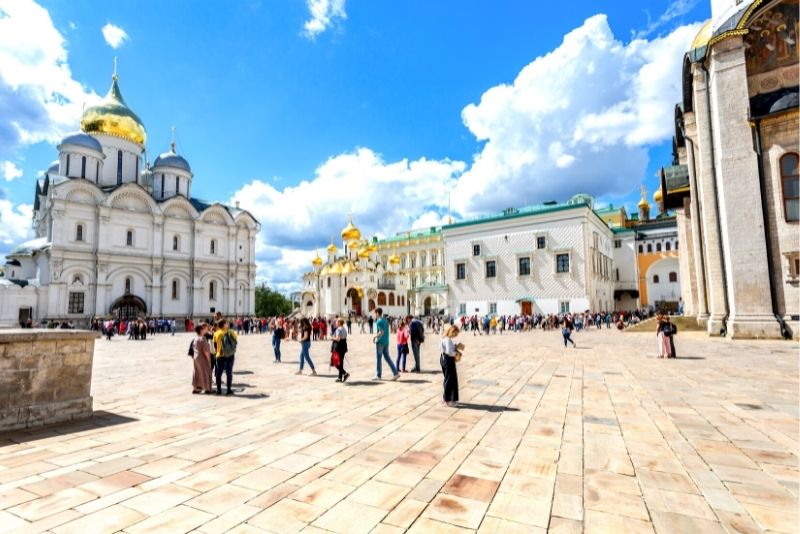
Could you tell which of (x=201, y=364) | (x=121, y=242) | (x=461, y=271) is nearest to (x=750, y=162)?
(x=201, y=364)

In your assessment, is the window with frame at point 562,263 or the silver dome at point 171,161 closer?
the window with frame at point 562,263

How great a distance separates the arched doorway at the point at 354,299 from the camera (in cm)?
5638

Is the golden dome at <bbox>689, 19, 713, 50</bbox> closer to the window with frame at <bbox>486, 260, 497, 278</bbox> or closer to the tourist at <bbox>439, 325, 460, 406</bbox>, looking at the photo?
the tourist at <bbox>439, 325, 460, 406</bbox>

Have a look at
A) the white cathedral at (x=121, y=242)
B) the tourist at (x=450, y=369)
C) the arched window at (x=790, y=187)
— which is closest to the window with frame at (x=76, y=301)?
the white cathedral at (x=121, y=242)

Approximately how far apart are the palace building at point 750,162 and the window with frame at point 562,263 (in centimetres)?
1812

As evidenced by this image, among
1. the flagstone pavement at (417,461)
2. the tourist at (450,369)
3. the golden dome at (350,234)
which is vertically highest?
the golden dome at (350,234)

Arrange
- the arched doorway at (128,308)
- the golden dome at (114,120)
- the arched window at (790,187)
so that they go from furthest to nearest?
the golden dome at (114,120) < the arched doorway at (128,308) < the arched window at (790,187)

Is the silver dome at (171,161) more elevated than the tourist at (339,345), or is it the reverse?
the silver dome at (171,161)

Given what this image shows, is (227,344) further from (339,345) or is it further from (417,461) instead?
(417,461)

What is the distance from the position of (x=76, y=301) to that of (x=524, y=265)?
38.1 meters

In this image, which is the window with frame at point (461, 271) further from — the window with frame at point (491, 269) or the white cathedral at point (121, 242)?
the white cathedral at point (121, 242)

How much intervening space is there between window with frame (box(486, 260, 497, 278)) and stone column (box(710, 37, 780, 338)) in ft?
72.9

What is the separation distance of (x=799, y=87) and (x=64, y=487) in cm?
2350

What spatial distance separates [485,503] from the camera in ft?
10.8
